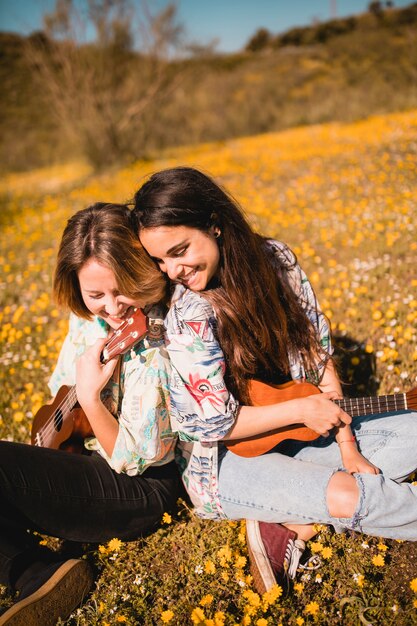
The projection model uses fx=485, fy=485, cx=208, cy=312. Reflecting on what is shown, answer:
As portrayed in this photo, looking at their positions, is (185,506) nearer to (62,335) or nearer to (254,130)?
(62,335)

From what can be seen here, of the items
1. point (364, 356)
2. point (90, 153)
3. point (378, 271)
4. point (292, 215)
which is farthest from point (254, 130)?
point (364, 356)

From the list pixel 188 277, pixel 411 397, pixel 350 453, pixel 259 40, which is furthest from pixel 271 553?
pixel 259 40

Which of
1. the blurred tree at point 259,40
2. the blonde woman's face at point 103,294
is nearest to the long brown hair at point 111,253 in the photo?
the blonde woman's face at point 103,294

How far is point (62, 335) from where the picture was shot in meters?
4.14

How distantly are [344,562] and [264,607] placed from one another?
419mm

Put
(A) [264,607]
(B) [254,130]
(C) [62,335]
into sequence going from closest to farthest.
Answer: (A) [264,607], (C) [62,335], (B) [254,130]

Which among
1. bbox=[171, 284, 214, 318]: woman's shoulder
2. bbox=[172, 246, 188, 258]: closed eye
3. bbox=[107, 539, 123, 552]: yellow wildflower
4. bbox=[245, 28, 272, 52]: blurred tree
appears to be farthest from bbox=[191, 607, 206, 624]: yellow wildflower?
bbox=[245, 28, 272, 52]: blurred tree

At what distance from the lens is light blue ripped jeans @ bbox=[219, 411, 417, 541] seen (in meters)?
1.97

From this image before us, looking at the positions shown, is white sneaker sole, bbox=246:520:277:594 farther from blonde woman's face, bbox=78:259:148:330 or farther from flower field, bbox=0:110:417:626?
blonde woman's face, bbox=78:259:148:330

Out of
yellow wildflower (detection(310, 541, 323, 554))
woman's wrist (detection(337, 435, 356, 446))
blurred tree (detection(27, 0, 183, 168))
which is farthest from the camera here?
blurred tree (detection(27, 0, 183, 168))

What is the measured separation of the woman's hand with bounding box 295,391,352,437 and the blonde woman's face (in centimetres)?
84

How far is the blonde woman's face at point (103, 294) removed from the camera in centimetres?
210

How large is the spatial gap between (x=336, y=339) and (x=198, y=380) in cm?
182

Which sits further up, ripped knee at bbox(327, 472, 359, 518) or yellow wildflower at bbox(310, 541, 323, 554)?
ripped knee at bbox(327, 472, 359, 518)
